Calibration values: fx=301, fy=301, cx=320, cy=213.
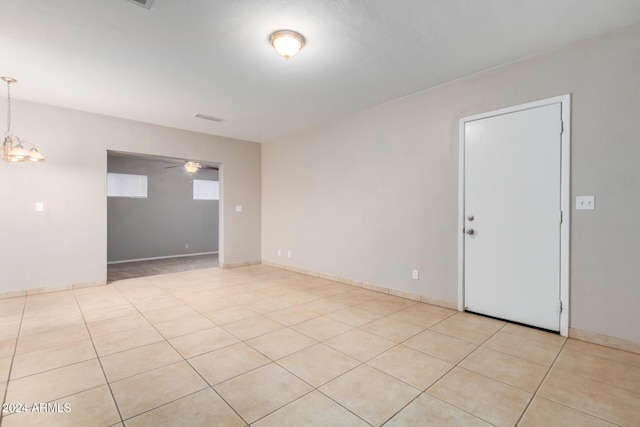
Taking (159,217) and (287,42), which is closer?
(287,42)

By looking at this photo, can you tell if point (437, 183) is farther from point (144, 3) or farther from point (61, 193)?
point (61, 193)

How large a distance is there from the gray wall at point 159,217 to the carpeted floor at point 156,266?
0.51 m

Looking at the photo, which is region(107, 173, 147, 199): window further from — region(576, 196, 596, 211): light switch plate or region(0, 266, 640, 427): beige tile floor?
region(576, 196, 596, 211): light switch plate

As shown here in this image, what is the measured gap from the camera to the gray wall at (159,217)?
7273mm

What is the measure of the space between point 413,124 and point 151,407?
3.90 m

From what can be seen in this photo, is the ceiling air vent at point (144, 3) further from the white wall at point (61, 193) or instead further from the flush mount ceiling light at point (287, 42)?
the white wall at point (61, 193)

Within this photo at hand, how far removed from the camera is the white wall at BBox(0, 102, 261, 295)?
13.6 feet

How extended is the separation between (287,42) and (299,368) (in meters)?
2.66

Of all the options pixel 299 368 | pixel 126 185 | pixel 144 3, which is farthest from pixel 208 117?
pixel 299 368

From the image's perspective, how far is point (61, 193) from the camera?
447 centimetres

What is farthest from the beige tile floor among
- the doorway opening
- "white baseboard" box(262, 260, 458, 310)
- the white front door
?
the doorway opening

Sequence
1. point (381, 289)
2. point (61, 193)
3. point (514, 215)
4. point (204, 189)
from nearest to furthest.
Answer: point (514, 215) < point (381, 289) < point (61, 193) < point (204, 189)

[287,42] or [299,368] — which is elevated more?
[287,42]

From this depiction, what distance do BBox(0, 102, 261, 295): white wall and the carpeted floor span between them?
816mm
